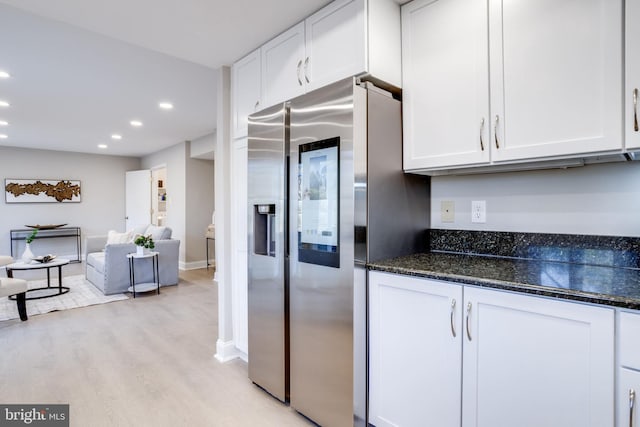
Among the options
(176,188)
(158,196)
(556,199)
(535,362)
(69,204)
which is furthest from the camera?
(158,196)

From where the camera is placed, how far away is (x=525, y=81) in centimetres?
147

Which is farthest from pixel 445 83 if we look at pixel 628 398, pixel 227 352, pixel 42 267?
pixel 42 267

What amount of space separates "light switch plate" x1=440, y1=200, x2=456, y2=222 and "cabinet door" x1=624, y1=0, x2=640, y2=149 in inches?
35.2

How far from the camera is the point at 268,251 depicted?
7.01 feet

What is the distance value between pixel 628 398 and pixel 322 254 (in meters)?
1.24

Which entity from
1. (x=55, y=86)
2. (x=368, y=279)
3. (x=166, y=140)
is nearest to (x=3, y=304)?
(x=55, y=86)

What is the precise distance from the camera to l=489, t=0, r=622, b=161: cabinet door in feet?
4.21

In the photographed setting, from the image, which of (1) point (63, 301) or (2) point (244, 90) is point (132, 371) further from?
(1) point (63, 301)

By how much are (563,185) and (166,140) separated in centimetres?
665

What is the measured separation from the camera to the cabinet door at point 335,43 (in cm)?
171

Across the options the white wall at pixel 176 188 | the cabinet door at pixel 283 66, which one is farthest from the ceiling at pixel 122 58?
the white wall at pixel 176 188

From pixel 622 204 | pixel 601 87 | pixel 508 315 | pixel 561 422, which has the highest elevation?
pixel 601 87

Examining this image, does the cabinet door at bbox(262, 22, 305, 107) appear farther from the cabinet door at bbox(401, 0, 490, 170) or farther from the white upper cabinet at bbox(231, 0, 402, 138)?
the cabinet door at bbox(401, 0, 490, 170)

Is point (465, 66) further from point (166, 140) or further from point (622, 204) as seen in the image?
point (166, 140)
